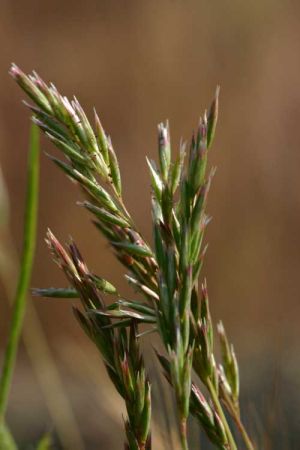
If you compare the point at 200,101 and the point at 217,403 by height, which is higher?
the point at 200,101

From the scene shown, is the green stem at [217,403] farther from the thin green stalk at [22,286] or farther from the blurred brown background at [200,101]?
the blurred brown background at [200,101]

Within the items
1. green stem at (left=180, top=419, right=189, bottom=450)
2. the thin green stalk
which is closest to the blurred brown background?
the thin green stalk

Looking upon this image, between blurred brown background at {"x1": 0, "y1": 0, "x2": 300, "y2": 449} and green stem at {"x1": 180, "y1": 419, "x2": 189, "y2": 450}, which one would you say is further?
blurred brown background at {"x1": 0, "y1": 0, "x2": 300, "y2": 449}

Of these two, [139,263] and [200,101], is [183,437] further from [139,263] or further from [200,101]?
[200,101]

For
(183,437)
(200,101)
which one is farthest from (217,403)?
A: (200,101)

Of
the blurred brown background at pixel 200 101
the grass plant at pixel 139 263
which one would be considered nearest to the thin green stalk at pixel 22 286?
the grass plant at pixel 139 263

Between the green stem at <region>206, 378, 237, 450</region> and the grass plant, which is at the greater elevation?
the grass plant

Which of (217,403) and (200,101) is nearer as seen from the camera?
(217,403)

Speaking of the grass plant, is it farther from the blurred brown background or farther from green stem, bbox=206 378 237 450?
the blurred brown background
